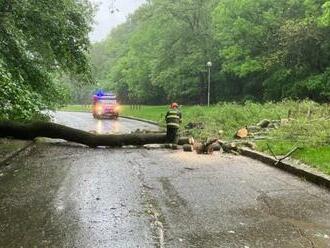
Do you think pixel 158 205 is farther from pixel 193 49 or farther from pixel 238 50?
pixel 193 49

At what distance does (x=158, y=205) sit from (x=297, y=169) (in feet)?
14.6

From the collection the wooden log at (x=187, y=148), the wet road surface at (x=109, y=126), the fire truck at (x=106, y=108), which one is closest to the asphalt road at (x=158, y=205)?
the wooden log at (x=187, y=148)

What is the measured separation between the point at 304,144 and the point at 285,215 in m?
7.35

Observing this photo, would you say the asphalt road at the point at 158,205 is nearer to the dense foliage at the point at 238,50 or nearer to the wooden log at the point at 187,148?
the wooden log at the point at 187,148

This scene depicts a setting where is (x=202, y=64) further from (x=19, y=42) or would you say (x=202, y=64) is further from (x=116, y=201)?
(x=116, y=201)

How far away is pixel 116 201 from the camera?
28.6 feet

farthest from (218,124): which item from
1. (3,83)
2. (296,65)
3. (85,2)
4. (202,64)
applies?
(202,64)

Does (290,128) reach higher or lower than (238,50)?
lower

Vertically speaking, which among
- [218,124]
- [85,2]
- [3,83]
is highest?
[85,2]

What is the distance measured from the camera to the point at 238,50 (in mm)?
46500

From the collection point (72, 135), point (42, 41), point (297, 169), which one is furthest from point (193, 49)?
point (297, 169)

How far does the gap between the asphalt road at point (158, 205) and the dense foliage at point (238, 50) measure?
23.1m

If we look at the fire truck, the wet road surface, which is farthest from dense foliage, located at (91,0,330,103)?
the wet road surface

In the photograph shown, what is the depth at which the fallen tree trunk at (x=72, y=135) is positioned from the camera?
17.5 m
